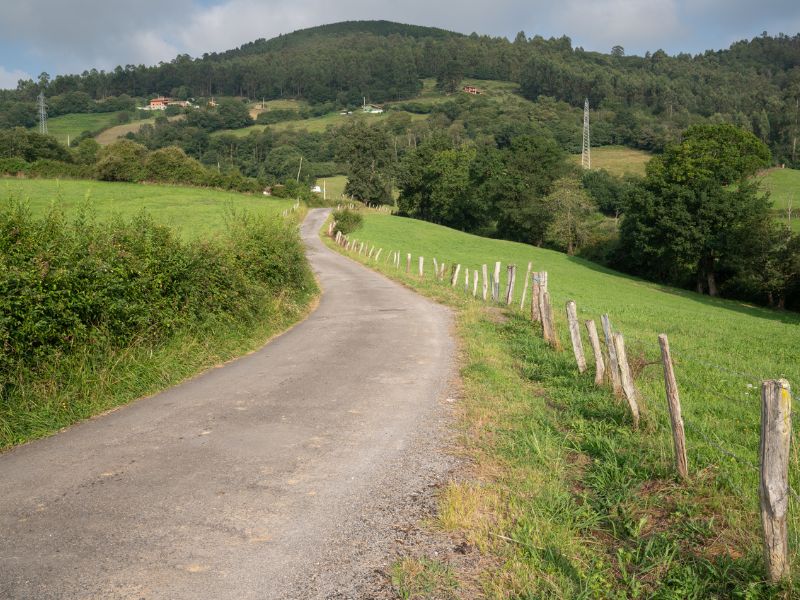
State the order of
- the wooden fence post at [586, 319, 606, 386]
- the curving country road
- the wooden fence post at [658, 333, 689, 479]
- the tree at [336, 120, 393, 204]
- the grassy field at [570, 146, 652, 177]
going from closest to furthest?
the curving country road, the wooden fence post at [658, 333, 689, 479], the wooden fence post at [586, 319, 606, 386], the tree at [336, 120, 393, 204], the grassy field at [570, 146, 652, 177]

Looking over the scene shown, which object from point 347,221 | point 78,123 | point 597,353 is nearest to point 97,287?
point 597,353

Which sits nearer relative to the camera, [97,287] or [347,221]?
[97,287]

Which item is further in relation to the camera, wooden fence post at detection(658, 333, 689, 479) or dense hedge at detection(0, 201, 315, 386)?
dense hedge at detection(0, 201, 315, 386)

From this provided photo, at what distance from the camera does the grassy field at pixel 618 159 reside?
115938 mm

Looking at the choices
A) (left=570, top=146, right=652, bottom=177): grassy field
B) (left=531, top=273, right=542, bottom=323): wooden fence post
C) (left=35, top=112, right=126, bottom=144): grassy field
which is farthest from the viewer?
(left=35, top=112, right=126, bottom=144): grassy field

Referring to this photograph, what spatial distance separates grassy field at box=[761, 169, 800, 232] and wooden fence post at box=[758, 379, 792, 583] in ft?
224

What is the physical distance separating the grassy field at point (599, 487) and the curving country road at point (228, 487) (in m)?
0.66

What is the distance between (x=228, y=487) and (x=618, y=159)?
5275 inches

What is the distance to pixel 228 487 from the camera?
6164 mm

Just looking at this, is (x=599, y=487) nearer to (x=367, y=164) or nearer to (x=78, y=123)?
(x=367, y=164)

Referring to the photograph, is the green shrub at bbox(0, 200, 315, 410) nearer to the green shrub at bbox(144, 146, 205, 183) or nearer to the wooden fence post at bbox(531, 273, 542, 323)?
the wooden fence post at bbox(531, 273, 542, 323)

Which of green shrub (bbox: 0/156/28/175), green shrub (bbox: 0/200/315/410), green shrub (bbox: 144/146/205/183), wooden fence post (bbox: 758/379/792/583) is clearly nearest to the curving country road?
green shrub (bbox: 0/200/315/410)

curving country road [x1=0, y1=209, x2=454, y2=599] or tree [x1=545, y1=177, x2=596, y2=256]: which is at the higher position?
tree [x1=545, y1=177, x2=596, y2=256]

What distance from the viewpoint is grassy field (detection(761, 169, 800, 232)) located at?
67331 mm
